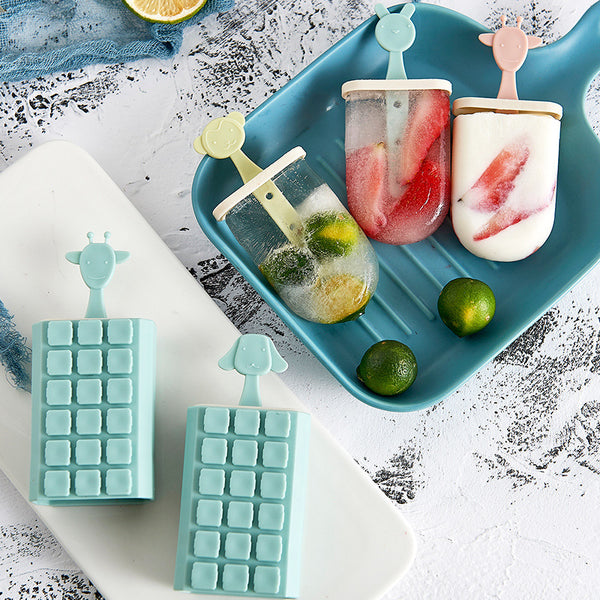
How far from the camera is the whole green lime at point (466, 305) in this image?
833 millimetres

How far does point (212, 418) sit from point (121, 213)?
0.34 meters

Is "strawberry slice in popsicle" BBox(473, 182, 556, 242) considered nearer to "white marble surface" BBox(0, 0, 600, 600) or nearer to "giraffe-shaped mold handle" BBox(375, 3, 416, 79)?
"white marble surface" BBox(0, 0, 600, 600)

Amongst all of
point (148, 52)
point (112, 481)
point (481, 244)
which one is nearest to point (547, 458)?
point (481, 244)

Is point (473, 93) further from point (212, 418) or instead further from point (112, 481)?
point (112, 481)

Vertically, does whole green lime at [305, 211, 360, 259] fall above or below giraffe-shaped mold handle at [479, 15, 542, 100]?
below

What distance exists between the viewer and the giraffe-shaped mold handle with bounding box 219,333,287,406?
2.52 ft

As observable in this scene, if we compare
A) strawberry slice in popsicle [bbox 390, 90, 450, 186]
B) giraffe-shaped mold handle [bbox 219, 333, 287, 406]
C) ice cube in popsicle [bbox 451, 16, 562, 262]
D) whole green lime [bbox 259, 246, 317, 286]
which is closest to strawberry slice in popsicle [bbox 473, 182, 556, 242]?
ice cube in popsicle [bbox 451, 16, 562, 262]

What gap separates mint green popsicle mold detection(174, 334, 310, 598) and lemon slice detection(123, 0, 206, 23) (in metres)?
0.61

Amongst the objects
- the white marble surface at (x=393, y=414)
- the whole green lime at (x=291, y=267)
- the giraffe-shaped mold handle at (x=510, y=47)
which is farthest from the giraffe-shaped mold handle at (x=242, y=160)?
the giraffe-shaped mold handle at (x=510, y=47)

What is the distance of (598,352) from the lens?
3.10 ft

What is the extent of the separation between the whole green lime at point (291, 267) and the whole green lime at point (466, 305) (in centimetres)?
19

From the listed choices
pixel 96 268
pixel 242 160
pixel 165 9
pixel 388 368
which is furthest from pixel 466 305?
pixel 165 9

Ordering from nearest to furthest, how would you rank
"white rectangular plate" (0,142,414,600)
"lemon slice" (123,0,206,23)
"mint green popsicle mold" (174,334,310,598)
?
"mint green popsicle mold" (174,334,310,598) < "white rectangular plate" (0,142,414,600) < "lemon slice" (123,0,206,23)

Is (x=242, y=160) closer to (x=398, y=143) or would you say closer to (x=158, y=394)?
(x=398, y=143)
